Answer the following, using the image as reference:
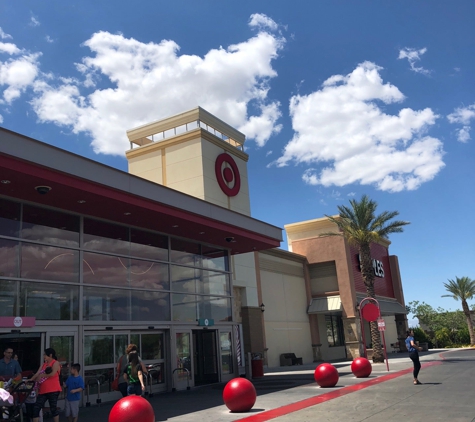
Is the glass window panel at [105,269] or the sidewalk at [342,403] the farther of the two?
the glass window panel at [105,269]

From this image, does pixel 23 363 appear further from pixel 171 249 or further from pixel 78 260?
pixel 171 249

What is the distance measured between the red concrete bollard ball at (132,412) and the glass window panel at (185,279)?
32.0 feet

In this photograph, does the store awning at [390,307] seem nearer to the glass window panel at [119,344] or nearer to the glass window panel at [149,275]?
the glass window panel at [149,275]

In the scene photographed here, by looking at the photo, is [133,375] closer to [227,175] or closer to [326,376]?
[326,376]

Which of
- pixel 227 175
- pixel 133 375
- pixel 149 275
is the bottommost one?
pixel 133 375

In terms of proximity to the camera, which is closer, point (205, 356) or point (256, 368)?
point (205, 356)

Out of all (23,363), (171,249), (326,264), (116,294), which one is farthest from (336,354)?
(23,363)

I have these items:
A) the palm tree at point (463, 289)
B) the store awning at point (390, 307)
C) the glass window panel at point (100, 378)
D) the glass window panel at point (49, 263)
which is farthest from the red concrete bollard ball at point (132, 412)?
the palm tree at point (463, 289)

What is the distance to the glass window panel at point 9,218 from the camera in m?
13.1

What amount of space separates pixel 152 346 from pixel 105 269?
334 centimetres

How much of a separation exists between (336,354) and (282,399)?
83.9 ft

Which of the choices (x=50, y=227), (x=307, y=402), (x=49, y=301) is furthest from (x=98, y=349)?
(x=307, y=402)

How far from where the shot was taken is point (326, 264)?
118 feet

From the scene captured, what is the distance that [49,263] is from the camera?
1394 centimetres
